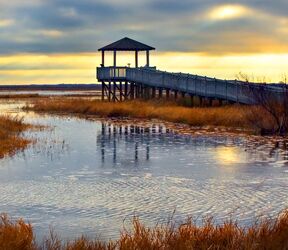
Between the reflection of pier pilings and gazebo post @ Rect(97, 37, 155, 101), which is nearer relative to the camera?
the reflection of pier pilings

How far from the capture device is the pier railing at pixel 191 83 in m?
35.2

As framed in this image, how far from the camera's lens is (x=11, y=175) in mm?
17562

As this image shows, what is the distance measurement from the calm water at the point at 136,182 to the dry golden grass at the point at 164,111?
8.11m

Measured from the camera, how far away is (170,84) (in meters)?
48.2

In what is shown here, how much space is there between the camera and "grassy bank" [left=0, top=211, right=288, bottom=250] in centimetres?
919

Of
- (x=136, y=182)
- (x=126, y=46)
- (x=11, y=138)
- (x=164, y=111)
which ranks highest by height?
(x=126, y=46)

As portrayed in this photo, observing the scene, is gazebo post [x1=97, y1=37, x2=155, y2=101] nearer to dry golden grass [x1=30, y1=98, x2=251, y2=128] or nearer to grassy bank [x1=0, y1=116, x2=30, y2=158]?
dry golden grass [x1=30, y1=98, x2=251, y2=128]

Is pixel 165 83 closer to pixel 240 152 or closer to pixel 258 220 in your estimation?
pixel 240 152

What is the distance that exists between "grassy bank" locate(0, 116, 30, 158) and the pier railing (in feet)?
37.9

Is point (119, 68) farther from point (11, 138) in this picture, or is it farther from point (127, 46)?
point (11, 138)

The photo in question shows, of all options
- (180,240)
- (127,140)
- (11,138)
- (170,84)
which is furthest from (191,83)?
(180,240)

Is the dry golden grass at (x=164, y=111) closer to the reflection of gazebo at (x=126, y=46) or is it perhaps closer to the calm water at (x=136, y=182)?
the reflection of gazebo at (x=126, y=46)

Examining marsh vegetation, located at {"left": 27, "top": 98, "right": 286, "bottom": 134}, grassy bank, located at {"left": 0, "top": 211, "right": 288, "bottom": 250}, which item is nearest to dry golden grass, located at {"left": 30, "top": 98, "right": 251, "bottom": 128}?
marsh vegetation, located at {"left": 27, "top": 98, "right": 286, "bottom": 134}

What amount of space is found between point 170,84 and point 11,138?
23.1m
